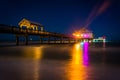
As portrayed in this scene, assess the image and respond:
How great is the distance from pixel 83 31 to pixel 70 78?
471ft

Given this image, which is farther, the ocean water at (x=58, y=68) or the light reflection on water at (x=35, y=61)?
the light reflection on water at (x=35, y=61)

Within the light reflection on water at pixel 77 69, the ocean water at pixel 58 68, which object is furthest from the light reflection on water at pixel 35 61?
the light reflection on water at pixel 77 69

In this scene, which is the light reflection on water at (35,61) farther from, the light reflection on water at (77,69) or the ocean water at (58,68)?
the light reflection on water at (77,69)

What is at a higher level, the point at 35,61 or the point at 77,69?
the point at 35,61

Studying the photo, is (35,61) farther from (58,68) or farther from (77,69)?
(77,69)

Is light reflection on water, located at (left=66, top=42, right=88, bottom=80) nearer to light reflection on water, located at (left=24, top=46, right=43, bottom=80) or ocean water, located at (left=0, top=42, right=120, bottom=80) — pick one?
ocean water, located at (left=0, top=42, right=120, bottom=80)

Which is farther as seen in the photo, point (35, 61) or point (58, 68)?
point (35, 61)

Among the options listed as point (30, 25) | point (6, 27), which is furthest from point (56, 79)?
point (30, 25)

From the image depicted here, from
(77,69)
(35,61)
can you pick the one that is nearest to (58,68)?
(77,69)

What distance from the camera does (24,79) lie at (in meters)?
9.91

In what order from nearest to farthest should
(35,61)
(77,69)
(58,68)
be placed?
1. (77,69)
2. (58,68)
3. (35,61)

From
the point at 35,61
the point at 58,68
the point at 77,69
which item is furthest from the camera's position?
the point at 35,61

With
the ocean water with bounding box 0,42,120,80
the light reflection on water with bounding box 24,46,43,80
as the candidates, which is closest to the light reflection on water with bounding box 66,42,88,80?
the ocean water with bounding box 0,42,120,80

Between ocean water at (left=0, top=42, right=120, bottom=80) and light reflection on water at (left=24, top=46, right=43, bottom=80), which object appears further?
light reflection on water at (left=24, top=46, right=43, bottom=80)
